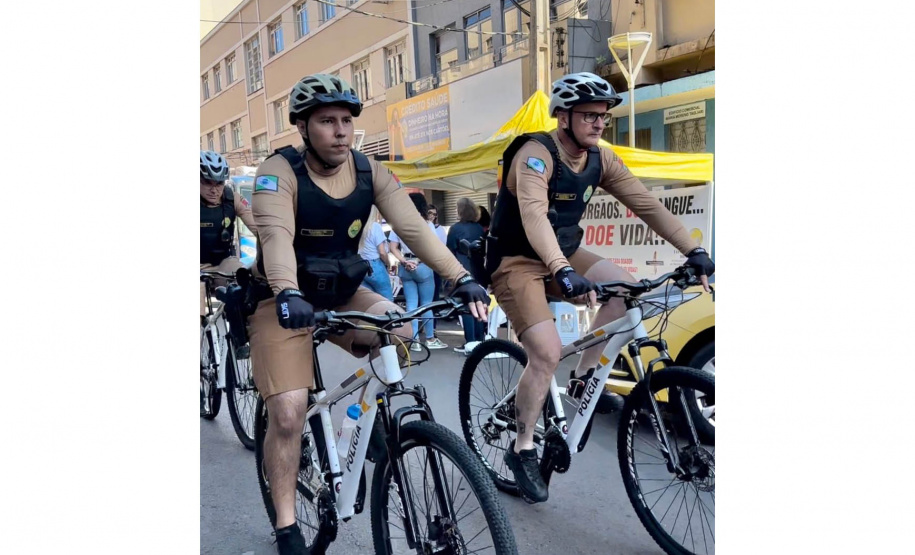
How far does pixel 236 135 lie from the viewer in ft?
9.47

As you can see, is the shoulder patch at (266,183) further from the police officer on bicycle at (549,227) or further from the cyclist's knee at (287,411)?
the police officer on bicycle at (549,227)

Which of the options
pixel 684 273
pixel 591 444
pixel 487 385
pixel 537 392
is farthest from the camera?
pixel 591 444

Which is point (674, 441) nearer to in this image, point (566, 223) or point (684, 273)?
point (684, 273)

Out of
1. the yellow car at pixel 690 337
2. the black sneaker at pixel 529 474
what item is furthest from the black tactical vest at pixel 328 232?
the yellow car at pixel 690 337

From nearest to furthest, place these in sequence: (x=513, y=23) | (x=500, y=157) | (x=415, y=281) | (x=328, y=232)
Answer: (x=328, y=232)
(x=500, y=157)
(x=415, y=281)
(x=513, y=23)

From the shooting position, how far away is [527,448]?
3.00 metres

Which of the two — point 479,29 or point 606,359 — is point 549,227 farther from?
point 479,29

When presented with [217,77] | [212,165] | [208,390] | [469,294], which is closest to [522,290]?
[469,294]

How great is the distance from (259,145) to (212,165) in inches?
18.3

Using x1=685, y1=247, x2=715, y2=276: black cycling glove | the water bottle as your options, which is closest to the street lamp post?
x1=685, y1=247, x2=715, y2=276: black cycling glove

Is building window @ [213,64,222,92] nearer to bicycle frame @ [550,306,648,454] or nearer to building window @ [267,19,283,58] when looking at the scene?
building window @ [267,19,283,58]

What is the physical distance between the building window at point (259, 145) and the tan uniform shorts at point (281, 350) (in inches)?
34.5

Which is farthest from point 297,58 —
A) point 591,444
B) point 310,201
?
point 591,444
